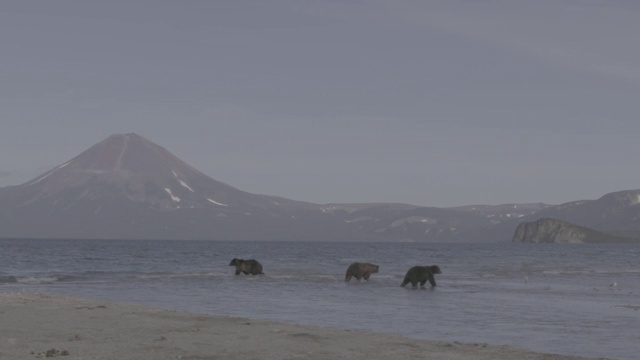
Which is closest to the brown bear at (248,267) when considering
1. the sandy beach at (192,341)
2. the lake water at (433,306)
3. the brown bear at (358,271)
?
the lake water at (433,306)

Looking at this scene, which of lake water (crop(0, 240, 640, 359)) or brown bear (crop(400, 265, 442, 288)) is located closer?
lake water (crop(0, 240, 640, 359))

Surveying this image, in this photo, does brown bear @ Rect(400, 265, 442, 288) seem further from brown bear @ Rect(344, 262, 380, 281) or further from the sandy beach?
the sandy beach

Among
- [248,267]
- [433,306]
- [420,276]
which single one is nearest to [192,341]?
[433,306]

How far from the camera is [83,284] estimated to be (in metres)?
40.8

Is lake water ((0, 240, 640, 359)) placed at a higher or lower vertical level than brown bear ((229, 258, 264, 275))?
lower

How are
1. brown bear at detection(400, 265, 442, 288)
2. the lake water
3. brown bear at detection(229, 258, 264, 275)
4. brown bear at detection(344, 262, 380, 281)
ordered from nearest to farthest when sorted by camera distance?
the lake water
brown bear at detection(400, 265, 442, 288)
brown bear at detection(344, 262, 380, 281)
brown bear at detection(229, 258, 264, 275)

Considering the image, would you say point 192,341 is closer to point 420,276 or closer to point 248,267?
point 420,276

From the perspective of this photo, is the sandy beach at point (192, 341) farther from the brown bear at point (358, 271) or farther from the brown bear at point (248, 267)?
the brown bear at point (248, 267)

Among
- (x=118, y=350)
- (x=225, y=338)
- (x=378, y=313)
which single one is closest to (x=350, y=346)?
(x=225, y=338)

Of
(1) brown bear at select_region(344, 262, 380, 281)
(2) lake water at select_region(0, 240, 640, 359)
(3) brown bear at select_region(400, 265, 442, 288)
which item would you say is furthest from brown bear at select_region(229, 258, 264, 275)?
(3) brown bear at select_region(400, 265, 442, 288)

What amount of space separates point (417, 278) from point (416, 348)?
22584 millimetres

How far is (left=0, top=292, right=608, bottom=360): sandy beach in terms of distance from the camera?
49.0ft

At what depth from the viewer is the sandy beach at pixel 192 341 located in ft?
49.0

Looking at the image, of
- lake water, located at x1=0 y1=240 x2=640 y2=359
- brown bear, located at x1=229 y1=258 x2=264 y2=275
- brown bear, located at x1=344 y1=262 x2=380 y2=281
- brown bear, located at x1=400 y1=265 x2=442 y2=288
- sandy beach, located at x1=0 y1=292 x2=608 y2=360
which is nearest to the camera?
sandy beach, located at x1=0 y1=292 x2=608 y2=360
